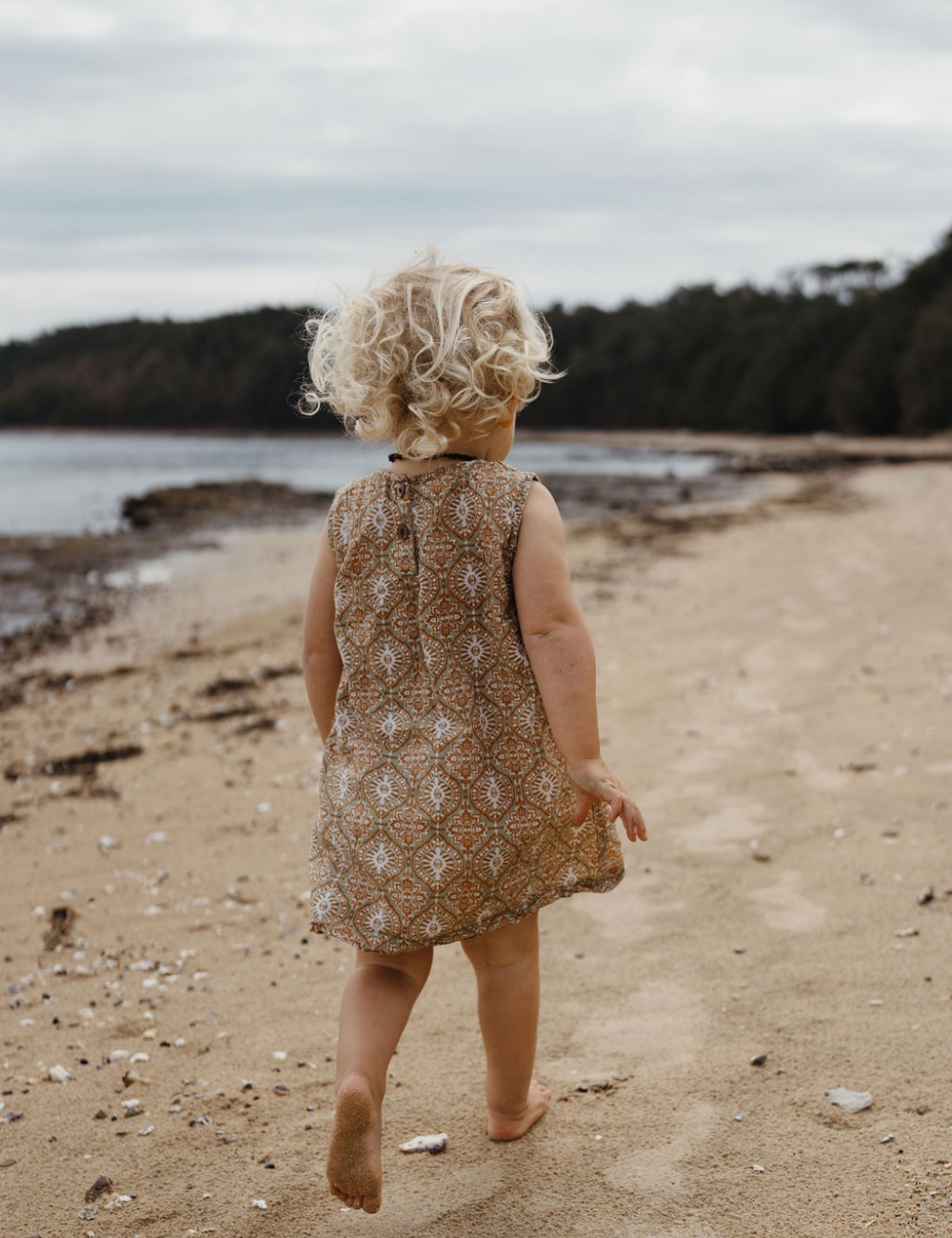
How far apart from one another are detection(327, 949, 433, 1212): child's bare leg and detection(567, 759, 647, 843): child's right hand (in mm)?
463

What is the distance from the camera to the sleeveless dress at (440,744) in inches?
81.8

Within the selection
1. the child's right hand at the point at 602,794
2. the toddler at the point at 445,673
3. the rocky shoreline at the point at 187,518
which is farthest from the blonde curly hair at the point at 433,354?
the rocky shoreline at the point at 187,518

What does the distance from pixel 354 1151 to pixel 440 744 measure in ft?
2.44

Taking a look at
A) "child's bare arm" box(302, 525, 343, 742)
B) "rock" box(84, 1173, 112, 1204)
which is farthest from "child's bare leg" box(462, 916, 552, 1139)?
"rock" box(84, 1173, 112, 1204)

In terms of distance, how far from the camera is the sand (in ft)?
7.00

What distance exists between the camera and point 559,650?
206cm

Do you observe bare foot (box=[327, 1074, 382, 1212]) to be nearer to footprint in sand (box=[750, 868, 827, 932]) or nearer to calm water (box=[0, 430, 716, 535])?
footprint in sand (box=[750, 868, 827, 932])

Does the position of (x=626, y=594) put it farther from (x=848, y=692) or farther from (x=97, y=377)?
(x=97, y=377)

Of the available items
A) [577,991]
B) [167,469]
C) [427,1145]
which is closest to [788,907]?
[577,991]

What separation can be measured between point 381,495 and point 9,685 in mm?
6406

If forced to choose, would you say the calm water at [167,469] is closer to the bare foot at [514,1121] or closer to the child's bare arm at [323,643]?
the child's bare arm at [323,643]

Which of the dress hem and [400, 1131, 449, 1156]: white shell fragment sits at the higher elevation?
the dress hem

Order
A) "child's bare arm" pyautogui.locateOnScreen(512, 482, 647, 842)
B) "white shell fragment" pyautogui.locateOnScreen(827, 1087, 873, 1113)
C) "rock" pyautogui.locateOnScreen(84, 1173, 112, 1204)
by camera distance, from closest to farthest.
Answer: "child's bare arm" pyautogui.locateOnScreen(512, 482, 647, 842) < "rock" pyautogui.locateOnScreen(84, 1173, 112, 1204) < "white shell fragment" pyautogui.locateOnScreen(827, 1087, 873, 1113)

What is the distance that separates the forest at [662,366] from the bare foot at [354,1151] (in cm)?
2400
